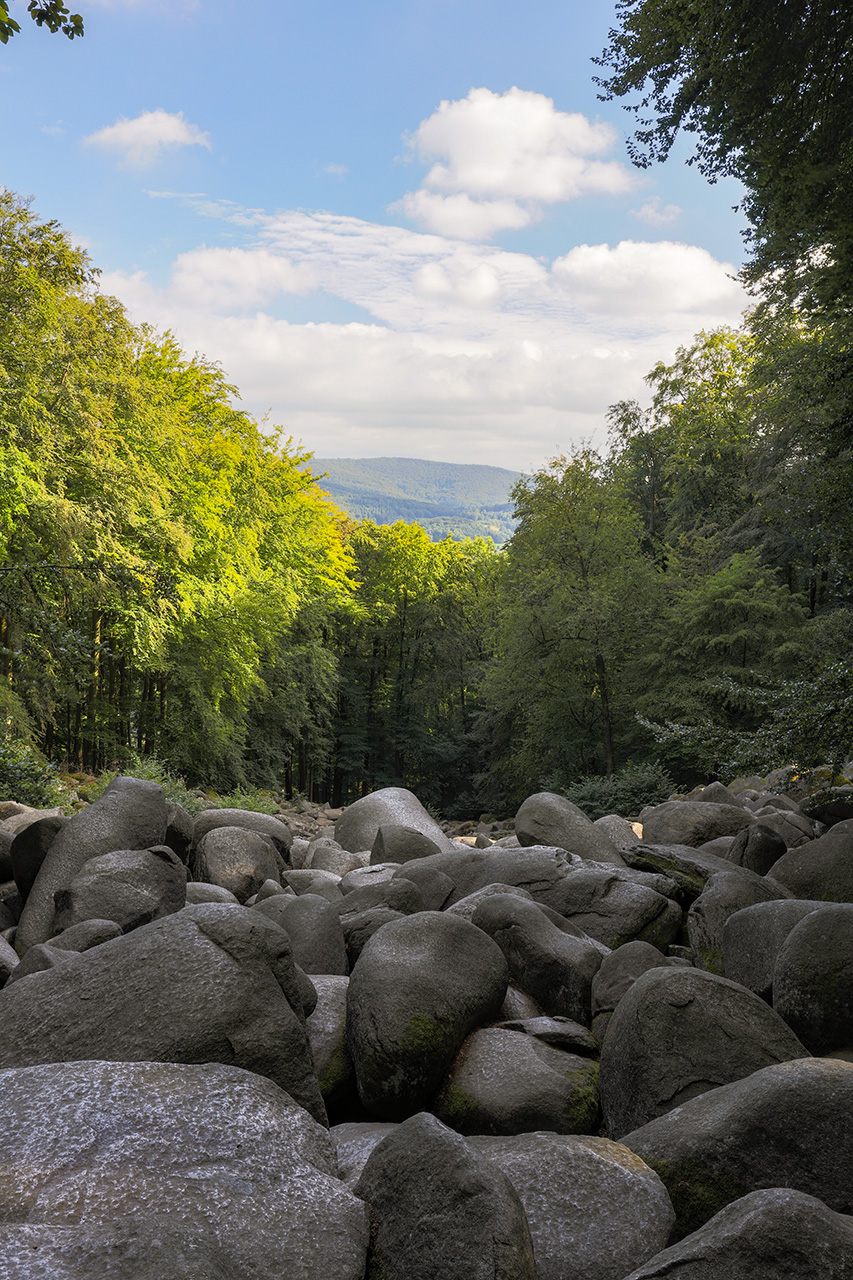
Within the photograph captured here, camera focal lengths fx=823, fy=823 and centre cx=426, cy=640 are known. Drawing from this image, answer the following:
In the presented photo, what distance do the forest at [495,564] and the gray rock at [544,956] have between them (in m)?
3.20

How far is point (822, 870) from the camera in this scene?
7168 mm

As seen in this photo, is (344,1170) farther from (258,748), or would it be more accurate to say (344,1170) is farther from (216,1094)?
(258,748)

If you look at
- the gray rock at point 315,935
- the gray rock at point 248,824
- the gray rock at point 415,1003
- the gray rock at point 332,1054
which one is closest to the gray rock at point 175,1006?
the gray rock at point 415,1003

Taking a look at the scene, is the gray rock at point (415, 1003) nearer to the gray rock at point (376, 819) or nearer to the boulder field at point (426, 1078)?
the boulder field at point (426, 1078)

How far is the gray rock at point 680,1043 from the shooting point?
4.20m

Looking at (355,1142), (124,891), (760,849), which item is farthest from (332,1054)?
(760,849)

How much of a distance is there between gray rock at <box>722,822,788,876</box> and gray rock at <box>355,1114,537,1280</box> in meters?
6.22

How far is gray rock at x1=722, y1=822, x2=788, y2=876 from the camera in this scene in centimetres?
845

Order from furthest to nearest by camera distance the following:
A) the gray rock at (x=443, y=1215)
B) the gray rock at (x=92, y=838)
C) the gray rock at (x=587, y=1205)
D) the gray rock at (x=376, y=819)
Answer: the gray rock at (x=376, y=819)
the gray rock at (x=92, y=838)
the gray rock at (x=587, y=1205)
the gray rock at (x=443, y=1215)

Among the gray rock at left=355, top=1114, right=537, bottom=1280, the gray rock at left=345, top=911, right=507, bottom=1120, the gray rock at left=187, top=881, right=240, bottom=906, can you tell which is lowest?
the gray rock at left=187, top=881, right=240, bottom=906

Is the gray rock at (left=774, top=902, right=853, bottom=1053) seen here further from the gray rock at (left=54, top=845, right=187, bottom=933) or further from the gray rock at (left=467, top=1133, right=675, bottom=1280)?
the gray rock at (left=54, top=845, right=187, bottom=933)

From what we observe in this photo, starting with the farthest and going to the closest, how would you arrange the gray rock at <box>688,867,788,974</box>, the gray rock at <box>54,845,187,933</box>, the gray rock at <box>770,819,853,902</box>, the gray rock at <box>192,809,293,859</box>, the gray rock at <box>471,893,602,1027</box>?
the gray rock at <box>192,809,293,859</box>, the gray rock at <box>770,819,853,902</box>, the gray rock at <box>54,845,187,933</box>, the gray rock at <box>688,867,788,974</box>, the gray rock at <box>471,893,602,1027</box>

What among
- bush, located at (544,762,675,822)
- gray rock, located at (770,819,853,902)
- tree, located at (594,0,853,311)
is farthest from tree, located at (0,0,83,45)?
bush, located at (544,762,675,822)

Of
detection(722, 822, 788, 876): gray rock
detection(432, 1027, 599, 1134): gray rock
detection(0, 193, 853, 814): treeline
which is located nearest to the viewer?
detection(432, 1027, 599, 1134): gray rock
